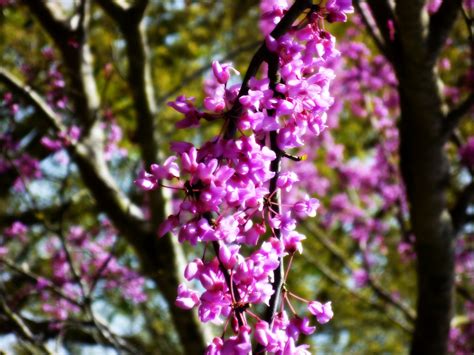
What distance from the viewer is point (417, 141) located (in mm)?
3096

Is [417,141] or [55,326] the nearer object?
[417,141]

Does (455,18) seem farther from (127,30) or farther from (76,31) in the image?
(76,31)

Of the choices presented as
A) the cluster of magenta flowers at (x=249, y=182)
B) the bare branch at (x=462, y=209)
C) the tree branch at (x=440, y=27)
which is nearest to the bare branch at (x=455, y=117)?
the tree branch at (x=440, y=27)

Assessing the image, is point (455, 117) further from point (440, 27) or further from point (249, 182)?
point (249, 182)

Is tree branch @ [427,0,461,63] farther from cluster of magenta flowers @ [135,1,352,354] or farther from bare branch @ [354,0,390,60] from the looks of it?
cluster of magenta flowers @ [135,1,352,354]

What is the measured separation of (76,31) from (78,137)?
770 mm

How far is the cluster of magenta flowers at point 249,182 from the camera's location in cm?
129

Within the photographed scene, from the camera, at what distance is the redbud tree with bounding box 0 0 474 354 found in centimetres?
134

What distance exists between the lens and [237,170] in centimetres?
A: 130

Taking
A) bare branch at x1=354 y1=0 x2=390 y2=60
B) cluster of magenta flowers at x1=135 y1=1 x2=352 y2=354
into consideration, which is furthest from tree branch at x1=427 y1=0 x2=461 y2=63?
cluster of magenta flowers at x1=135 y1=1 x2=352 y2=354

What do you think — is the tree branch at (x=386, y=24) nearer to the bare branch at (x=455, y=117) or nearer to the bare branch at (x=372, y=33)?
the bare branch at (x=372, y=33)

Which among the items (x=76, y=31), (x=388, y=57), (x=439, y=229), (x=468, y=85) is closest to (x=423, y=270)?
(x=439, y=229)

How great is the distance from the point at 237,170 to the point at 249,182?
4 cm

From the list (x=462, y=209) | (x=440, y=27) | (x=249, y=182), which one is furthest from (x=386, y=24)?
(x=249, y=182)
